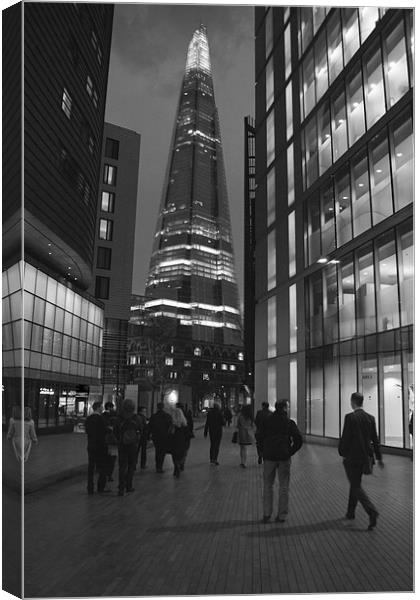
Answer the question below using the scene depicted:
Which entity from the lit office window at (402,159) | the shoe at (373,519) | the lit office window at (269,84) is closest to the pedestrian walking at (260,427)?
the shoe at (373,519)

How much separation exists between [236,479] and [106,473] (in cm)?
342

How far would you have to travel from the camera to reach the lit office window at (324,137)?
9.31 m

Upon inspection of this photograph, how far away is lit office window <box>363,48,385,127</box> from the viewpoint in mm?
9195

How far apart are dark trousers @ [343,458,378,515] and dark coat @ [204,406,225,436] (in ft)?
16.5

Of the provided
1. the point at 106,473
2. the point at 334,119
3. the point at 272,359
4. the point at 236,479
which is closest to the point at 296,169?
the point at 334,119

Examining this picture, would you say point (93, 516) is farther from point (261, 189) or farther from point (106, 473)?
point (261, 189)

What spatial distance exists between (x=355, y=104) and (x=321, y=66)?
164 centimetres

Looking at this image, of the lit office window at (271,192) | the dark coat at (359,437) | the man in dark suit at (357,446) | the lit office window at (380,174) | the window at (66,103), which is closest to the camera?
the man in dark suit at (357,446)

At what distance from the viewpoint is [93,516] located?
19.2ft

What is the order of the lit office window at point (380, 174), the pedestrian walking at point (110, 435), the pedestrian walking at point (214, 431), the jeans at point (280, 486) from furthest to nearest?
the pedestrian walking at point (214, 431) → the lit office window at point (380, 174) → the pedestrian walking at point (110, 435) → the jeans at point (280, 486)

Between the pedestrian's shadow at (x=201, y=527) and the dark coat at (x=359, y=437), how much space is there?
1.59 meters

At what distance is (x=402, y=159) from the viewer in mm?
7199

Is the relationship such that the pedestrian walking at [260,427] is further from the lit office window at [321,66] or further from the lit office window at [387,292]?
the lit office window at [321,66]

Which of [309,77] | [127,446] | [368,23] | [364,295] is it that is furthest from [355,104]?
[127,446]
